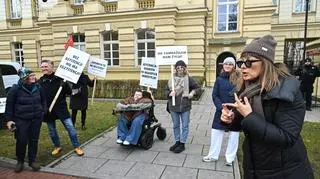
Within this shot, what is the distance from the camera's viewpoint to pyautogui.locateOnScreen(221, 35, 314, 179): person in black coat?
202 cm

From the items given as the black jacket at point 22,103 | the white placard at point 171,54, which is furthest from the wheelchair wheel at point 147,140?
the black jacket at point 22,103

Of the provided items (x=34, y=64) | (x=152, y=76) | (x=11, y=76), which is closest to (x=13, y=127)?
(x=152, y=76)

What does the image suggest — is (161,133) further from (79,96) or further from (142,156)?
(79,96)

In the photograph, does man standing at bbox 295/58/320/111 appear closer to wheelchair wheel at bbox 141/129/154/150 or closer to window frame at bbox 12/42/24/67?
wheelchair wheel at bbox 141/129/154/150

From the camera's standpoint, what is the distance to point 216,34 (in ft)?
66.5

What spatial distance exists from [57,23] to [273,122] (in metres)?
22.4

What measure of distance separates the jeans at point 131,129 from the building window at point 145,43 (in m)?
14.4

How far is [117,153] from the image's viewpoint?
19.4 feet

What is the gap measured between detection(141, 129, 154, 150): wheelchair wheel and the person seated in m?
0.16

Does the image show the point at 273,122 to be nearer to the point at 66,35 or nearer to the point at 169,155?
the point at 169,155

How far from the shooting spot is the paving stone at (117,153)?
5.68 m

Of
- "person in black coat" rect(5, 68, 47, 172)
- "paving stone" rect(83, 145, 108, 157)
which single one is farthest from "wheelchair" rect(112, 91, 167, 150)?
"person in black coat" rect(5, 68, 47, 172)

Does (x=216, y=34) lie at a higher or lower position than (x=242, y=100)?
higher

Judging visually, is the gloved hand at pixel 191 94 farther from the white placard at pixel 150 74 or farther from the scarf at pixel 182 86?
the white placard at pixel 150 74
